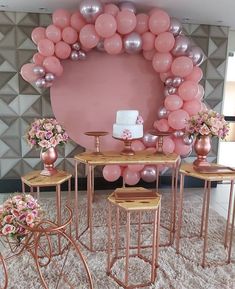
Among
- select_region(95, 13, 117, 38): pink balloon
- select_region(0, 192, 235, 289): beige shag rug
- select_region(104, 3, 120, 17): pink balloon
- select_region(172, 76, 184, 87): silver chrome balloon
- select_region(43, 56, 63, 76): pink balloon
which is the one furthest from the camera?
select_region(172, 76, 184, 87): silver chrome balloon

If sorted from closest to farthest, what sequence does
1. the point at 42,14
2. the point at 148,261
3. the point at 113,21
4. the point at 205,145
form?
the point at 148,261 → the point at 205,145 → the point at 113,21 → the point at 42,14

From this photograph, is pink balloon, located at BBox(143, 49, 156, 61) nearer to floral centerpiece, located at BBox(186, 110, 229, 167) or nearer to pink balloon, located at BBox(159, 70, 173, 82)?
pink balloon, located at BBox(159, 70, 173, 82)

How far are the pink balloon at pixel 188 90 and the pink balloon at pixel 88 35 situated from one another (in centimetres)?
108

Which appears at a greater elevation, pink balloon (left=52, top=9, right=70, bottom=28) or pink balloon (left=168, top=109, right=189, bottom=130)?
pink balloon (left=52, top=9, right=70, bottom=28)

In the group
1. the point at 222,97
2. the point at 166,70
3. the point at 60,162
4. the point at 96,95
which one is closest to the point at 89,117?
the point at 96,95

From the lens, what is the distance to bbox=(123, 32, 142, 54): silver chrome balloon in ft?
9.32

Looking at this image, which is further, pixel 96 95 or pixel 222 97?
pixel 222 97

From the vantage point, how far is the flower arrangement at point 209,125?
2.16 meters

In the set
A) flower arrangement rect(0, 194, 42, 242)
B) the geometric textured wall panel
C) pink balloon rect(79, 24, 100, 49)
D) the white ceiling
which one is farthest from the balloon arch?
flower arrangement rect(0, 194, 42, 242)

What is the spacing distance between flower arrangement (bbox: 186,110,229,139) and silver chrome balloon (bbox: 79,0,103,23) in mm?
1489

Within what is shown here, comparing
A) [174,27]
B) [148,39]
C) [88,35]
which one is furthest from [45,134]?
[174,27]

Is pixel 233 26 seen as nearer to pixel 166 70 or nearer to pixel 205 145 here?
pixel 166 70

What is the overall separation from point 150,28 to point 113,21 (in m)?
0.46

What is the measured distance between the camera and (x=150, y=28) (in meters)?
2.90
